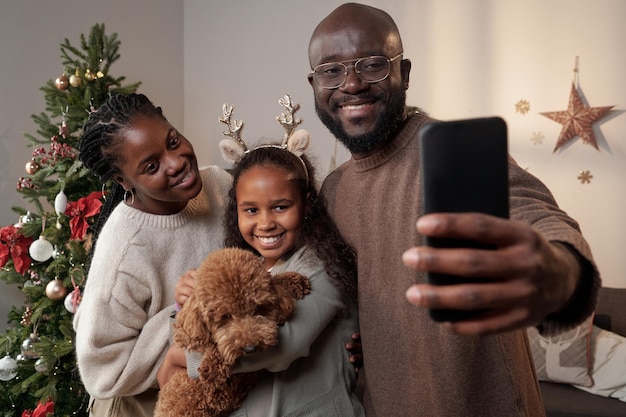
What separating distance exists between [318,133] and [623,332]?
226 centimetres

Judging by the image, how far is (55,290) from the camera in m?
2.51

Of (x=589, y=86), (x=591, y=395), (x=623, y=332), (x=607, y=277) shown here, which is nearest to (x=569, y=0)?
(x=589, y=86)

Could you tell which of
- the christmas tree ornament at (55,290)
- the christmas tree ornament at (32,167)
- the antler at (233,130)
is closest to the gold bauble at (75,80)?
the christmas tree ornament at (32,167)

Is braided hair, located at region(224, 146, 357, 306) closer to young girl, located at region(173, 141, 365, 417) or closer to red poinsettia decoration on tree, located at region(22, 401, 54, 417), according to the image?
young girl, located at region(173, 141, 365, 417)

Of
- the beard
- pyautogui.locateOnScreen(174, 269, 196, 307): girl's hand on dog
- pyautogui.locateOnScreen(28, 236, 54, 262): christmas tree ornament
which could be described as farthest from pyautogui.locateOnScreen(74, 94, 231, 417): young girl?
pyautogui.locateOnScreen(28, 236, 54, 262): christmas tree ornament

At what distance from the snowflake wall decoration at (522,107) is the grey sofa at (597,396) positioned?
45.7 inches

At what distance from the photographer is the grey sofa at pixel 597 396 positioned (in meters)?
2.56

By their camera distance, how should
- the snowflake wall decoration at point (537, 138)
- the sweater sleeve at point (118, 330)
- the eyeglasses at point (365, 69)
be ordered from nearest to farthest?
the eyeglasses at point (365, 69) → the sweater sleeve at point (118, 330) → the snowflake wall decoration at point (537, 138)

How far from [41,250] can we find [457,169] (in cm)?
236

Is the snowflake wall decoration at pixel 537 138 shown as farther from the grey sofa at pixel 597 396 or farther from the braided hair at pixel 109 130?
the braided hair at pixel 109 130

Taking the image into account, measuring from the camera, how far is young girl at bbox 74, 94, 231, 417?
4.71ft

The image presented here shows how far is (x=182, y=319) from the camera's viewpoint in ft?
3.70

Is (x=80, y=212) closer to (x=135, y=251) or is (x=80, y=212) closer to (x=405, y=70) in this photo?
(x=135, y=251)

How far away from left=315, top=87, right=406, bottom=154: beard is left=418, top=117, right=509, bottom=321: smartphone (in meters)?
0.71
